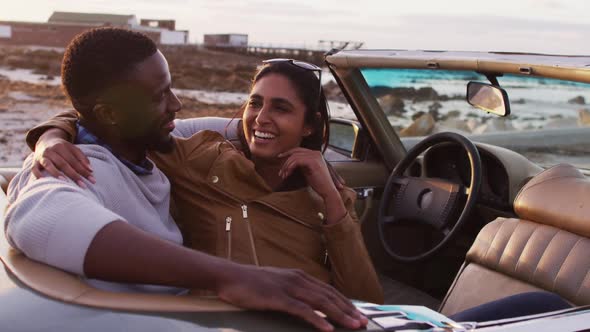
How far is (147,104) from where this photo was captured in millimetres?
2252

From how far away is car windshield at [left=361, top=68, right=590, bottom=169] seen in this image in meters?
3.50

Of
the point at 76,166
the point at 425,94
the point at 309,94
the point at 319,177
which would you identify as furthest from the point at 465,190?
the point at 76,166

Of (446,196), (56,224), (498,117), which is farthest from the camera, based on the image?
(498,117)

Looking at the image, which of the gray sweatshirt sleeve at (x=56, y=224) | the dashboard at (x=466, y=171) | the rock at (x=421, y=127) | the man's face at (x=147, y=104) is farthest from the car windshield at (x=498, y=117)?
the gray sweatshirt sleeve at (x=56, y=224)

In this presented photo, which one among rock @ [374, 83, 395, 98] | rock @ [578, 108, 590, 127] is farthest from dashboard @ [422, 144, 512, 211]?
rock @ [578, 108, 590, 127]

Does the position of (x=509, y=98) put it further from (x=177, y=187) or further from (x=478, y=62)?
(x=177, y=187)

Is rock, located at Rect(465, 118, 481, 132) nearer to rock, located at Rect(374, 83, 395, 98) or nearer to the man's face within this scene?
rock, located at Rect(374, 83, 395, 98)

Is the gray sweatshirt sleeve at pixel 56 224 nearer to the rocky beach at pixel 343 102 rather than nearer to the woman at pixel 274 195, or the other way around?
the woman at pixel 274 195

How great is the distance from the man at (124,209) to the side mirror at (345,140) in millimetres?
1993

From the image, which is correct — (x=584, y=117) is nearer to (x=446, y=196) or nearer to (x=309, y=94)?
(x=446, y=196)

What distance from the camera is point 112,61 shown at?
2174 mm

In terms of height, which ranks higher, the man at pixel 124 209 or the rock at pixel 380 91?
the man at pixel 124 209

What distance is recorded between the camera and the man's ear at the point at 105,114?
2.20m

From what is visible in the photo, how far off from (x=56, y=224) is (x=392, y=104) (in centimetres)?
282
